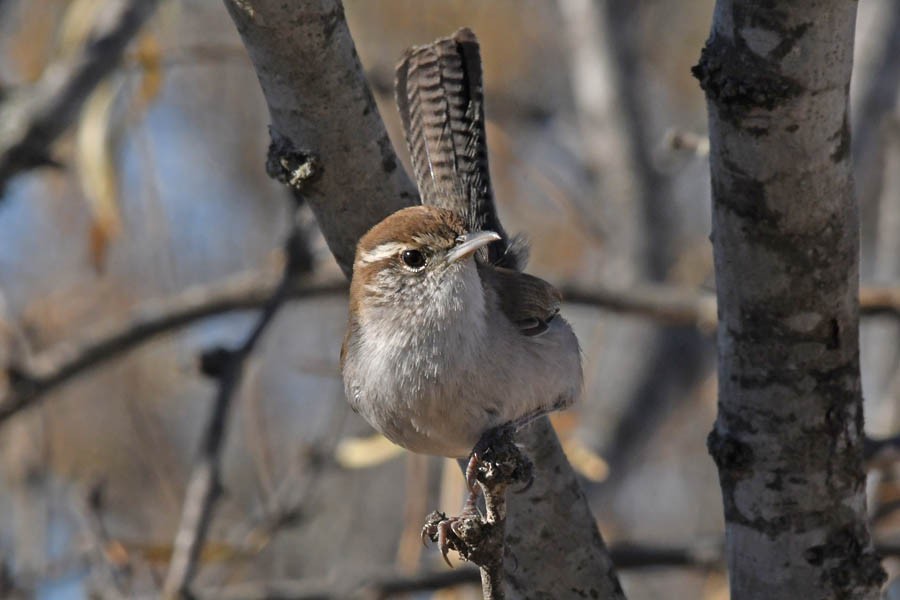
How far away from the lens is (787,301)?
234 cm

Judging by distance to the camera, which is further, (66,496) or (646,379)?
(646,379)

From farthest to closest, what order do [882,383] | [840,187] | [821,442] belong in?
[882,383]
[821,442]
[840,187]

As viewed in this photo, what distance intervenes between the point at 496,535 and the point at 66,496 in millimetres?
5053

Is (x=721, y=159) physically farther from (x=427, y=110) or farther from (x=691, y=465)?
(x=691, y=465)

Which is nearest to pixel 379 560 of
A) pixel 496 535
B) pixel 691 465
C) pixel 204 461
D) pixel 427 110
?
pixel 691 465

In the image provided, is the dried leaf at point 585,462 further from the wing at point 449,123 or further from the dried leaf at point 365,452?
the wing at point 449,123

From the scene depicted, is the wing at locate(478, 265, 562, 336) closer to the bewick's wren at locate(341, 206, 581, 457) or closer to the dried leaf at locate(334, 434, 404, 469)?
the bewick's wren at locate(341, 206, 581, 457)

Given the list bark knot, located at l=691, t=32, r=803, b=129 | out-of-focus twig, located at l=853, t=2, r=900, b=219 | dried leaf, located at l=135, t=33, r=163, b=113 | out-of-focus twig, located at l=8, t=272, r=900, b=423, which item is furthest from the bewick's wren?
out-of-focus twig, located at l=853, t=2, r=900, b=219

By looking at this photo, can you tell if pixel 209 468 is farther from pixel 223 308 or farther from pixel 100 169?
pixel 100 169

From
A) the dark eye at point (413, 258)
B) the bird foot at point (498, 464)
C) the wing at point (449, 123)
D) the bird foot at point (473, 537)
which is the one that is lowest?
the bird foot at point (473, 537)

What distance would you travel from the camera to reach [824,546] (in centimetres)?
248

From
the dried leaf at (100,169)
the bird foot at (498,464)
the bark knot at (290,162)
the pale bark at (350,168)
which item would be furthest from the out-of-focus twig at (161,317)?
the bird foot at (498,464)

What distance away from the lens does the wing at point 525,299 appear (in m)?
2.86

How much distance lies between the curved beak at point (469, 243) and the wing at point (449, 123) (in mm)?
259
